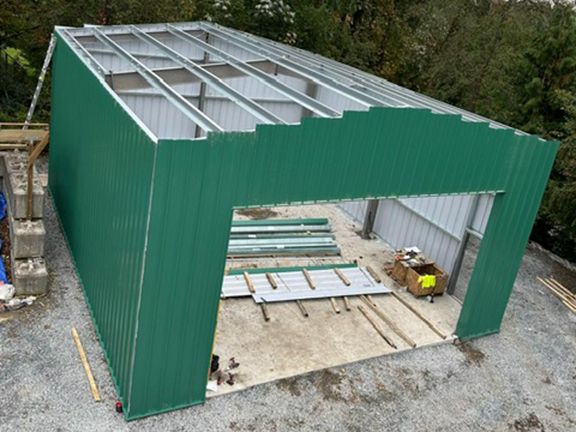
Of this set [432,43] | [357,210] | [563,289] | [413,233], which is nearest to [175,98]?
[413,233]

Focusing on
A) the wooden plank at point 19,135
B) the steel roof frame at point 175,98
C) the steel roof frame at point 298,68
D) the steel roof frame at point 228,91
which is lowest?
the wooden plank at point 19,135

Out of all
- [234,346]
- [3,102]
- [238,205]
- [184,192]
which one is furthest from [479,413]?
[3,102]

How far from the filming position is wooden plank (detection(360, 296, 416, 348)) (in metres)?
10.8

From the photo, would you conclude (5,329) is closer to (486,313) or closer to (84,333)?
(84,333)

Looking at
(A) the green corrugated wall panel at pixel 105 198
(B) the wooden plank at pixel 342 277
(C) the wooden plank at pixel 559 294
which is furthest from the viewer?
(C) the wooden plank at pixel 559 294

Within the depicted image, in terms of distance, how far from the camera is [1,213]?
1324cm

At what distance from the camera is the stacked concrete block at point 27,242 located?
10.5m

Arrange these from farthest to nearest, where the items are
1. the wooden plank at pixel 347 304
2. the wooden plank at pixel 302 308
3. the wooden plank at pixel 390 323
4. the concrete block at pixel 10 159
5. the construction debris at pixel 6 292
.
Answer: the concrete block at pixel 10 159
the wooden plank at pixel 347 304
the wooden plank at pixel 302 308
the wooden plank at pixel 390 323
the construction debris at pixel 6 292

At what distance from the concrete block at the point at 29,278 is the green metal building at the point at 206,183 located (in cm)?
76

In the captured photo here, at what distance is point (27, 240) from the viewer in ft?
35.2

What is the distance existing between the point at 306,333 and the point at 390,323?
72.5 inches

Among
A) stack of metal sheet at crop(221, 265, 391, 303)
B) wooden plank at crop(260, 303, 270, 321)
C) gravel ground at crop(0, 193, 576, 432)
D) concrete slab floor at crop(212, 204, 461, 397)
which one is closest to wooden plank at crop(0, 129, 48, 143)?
gravel ground at crop(0, 193, 576, 432)

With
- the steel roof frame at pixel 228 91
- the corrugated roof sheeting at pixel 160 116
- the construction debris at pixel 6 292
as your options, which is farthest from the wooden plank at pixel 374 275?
the construction debris at pixel 6 292

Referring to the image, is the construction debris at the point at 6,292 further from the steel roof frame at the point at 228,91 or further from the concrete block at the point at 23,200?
the steel roof frame at the point at 228,91
